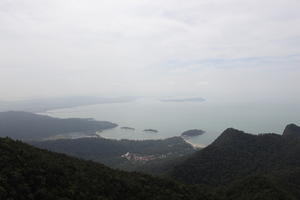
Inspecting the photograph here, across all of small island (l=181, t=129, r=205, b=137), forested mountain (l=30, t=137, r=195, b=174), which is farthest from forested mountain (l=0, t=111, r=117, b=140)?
small island (l=181, t=129, r=205, b=137)

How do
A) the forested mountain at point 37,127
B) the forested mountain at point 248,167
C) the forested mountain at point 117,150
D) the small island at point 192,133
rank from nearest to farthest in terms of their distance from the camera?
the forested mountain at point 248,167 < the forested mountain at point 117,150 < the forested mountain at point 37,127 < the small island at point 192,133

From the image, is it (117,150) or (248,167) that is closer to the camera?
(248,167)

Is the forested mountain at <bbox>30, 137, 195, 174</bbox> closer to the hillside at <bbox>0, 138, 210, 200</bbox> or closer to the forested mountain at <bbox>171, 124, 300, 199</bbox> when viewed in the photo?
the forested mountain at <bbox>171, 124, 300, 199</bbox>

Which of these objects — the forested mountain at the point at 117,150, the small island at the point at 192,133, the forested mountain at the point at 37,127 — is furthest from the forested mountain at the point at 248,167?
the forested mountain at the point at 37,127

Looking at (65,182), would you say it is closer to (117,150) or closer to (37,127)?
(117,150)

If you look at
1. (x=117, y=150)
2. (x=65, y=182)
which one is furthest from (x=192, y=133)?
(x=65, y=182)

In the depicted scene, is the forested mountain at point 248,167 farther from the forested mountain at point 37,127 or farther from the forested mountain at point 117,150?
the forested mountain at point 37,127
